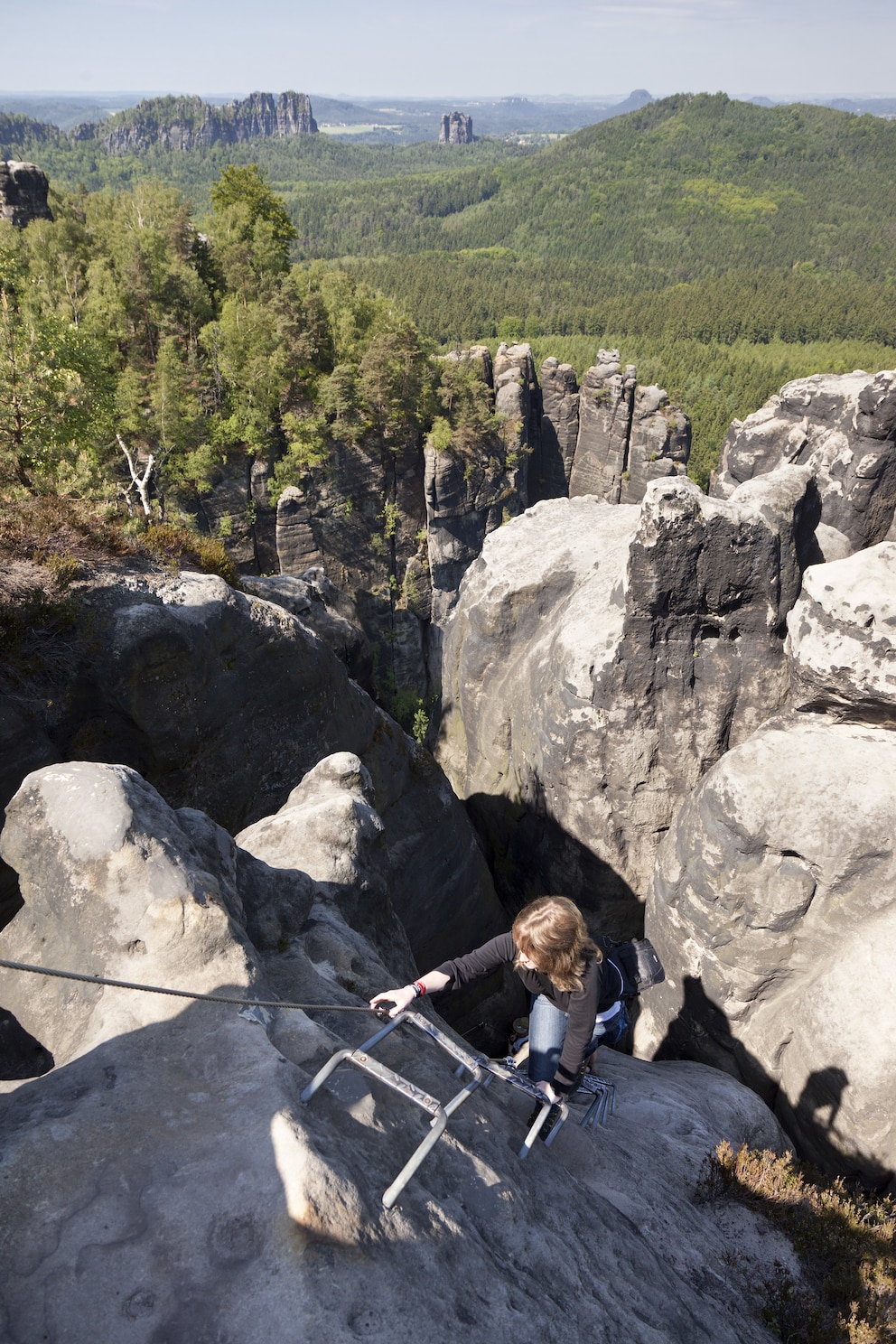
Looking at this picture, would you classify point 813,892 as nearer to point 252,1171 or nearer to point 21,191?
point 252,1171

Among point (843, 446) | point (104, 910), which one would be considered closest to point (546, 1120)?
point (104, 910)

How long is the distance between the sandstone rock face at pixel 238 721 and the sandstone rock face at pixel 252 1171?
147 inches

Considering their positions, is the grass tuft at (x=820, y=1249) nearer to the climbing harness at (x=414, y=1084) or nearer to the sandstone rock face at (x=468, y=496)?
the climbing harness at (x=414, y=1084)

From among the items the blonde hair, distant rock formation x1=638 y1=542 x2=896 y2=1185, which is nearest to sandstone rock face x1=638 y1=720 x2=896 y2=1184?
distant rock formation x1=638 y1=542 x2=896 y2=1185

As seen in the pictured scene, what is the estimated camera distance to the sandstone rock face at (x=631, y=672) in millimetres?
12859

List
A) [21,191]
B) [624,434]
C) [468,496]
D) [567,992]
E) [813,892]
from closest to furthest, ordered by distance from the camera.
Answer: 1. [567,992]
2. [813,892]
3. [21,191]
4. [468,496]
5. [624,434]

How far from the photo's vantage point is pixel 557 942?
243 inches

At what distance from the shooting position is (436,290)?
132 meters

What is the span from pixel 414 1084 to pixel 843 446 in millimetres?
22968

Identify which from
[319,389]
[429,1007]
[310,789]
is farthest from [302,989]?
[319,389]

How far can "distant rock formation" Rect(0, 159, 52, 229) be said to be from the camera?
129 feet

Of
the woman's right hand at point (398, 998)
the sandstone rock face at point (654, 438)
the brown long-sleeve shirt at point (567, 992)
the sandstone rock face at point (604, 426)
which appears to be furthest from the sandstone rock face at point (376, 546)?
the woman's right hand at point (398, 998)

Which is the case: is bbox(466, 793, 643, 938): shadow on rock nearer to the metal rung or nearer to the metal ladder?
the metal ladder

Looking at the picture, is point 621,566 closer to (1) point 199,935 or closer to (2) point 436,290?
(1) point 199,935
